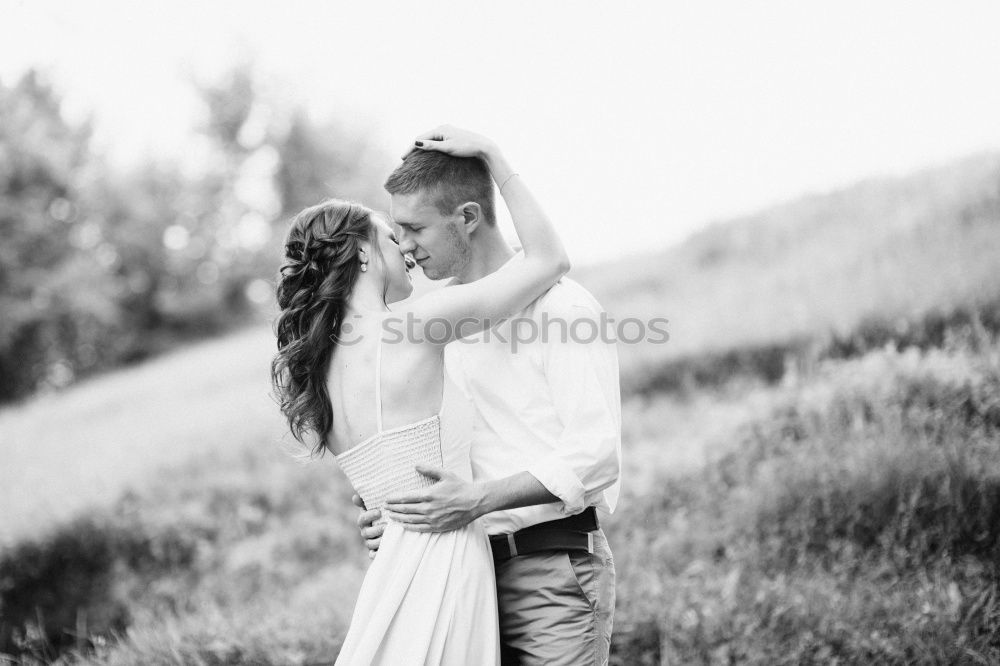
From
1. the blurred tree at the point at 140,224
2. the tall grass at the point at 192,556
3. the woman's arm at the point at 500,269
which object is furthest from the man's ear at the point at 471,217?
the blurred tree at the point at 140,224

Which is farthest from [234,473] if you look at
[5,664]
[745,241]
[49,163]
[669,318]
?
[49,163]

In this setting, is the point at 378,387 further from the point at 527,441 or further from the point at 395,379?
the point at 527,441

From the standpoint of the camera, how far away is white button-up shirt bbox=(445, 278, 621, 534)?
2629mm

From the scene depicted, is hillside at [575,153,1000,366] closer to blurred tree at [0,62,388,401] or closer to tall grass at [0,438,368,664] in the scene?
tall grass at [0,438,368,664]

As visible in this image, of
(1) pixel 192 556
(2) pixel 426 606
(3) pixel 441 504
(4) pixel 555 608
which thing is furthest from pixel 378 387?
(1) pixel 192 556

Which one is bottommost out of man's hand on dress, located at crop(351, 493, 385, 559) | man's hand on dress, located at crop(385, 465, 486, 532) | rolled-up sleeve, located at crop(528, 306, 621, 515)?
man's hand on dress, located at crop(351, 493, 385, 559)

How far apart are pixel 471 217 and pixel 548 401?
81cm

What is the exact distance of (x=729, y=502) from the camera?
5.57m

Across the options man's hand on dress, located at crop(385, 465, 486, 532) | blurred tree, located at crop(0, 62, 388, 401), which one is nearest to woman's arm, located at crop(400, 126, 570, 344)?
man's hand on dress, located at crop(385, 465, 486, 532)

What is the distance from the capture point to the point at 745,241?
34.1 feet

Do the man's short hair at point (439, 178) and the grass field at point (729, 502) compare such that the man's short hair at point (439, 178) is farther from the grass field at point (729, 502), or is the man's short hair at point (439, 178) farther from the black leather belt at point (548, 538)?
the grass field at point (729, 502)

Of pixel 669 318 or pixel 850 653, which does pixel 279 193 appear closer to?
pixel 669 318

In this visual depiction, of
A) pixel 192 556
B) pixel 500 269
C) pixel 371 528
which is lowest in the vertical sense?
pixel 192 556

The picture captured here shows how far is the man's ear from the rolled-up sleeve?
57 cm
